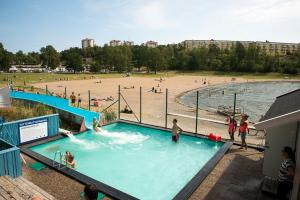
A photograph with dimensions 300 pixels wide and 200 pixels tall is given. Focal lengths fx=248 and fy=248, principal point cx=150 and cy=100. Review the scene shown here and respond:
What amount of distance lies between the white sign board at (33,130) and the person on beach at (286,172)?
12.2 metres

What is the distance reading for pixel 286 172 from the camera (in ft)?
21.9

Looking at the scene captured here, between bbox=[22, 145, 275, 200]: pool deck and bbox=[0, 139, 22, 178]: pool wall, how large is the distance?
0.63m

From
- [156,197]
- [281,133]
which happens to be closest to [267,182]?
[281,133]

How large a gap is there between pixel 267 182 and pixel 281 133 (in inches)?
67.0

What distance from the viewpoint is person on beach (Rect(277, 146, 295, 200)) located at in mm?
6621

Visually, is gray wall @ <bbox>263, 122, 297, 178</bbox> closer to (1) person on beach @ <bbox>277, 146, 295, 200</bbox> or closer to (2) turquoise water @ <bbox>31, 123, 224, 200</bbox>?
(1) person on beach @ <bbox>277, 146, 295, 200</bbox>

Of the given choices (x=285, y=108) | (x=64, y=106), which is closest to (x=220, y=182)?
(x=285, y=108)

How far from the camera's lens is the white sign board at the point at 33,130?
13271 mm

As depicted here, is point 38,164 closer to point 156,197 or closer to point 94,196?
point 156,197

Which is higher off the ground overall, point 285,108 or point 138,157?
point 285,108

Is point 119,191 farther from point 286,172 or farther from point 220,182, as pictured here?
point 286,172

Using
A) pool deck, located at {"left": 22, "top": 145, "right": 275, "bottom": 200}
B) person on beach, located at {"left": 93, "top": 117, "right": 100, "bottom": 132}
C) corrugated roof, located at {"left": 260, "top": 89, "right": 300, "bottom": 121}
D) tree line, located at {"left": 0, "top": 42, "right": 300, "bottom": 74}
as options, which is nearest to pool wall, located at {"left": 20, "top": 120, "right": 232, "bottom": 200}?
pool deck, located at {"left": 22, "top": 145, "right": 275, "bottom": 200}

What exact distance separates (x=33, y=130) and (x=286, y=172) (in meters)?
12.5

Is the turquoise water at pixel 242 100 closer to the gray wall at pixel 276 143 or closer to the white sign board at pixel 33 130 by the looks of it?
the gray wall at pixel 276 143
